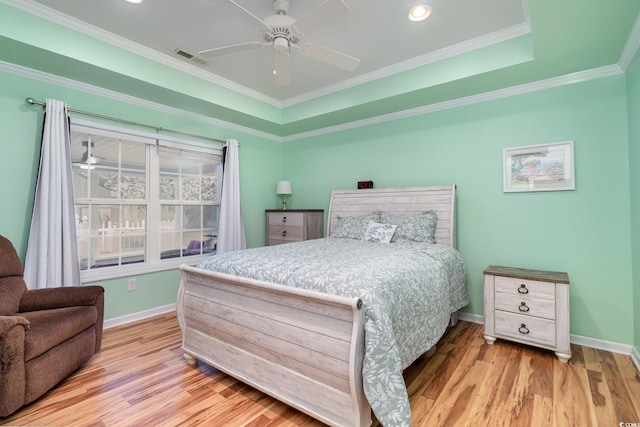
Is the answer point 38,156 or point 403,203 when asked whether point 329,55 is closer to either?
point 403,203

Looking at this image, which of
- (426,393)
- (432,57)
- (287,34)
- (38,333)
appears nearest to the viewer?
(38,333)

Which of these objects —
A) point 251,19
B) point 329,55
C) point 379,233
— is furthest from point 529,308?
point 251,19

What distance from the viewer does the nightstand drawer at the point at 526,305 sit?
7.74 feet

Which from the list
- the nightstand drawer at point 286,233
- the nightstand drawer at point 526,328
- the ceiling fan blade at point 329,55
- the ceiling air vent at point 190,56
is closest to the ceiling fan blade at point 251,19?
the ceiling fan blade at point 329,55

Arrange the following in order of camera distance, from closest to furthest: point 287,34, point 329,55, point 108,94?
1. point 287,34
2. point 329,55
3. point 108,94

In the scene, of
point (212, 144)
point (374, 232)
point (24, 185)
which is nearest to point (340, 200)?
point (374, 232)

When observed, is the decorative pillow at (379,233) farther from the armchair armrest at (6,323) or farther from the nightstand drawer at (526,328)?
the armchair armrest at (6,323)

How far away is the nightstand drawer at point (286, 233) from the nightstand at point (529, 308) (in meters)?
2.30

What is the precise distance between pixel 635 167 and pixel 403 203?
192cm

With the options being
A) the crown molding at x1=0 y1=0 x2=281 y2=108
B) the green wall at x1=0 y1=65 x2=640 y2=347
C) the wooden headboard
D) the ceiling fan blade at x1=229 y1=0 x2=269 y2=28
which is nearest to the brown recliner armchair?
the green wall at x1=0 y1=65 x2=640 y2=347

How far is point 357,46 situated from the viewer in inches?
110

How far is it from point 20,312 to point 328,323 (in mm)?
2318

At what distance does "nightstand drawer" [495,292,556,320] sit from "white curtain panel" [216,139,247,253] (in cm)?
310

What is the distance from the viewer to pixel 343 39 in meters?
2.70
